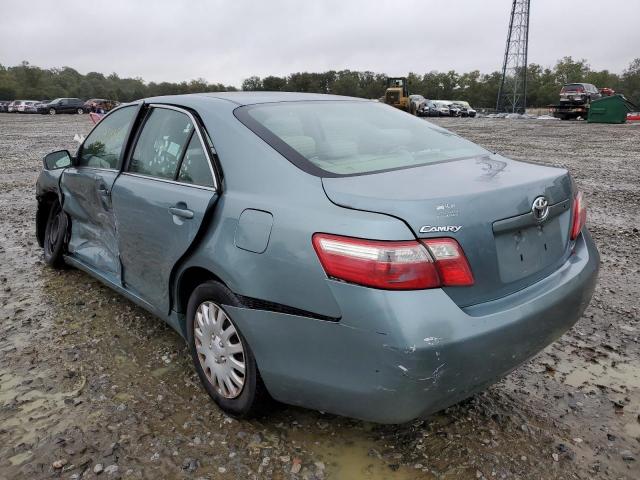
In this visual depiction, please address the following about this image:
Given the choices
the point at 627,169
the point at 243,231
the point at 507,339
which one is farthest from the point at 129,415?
the point at 627,169

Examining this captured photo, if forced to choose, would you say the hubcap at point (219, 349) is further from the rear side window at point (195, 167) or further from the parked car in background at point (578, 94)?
the parked car in background at point (578, 94)

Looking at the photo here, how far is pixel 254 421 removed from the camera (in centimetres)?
249

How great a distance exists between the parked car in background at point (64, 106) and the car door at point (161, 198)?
151 ft

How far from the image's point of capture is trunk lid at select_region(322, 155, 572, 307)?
1.89 m

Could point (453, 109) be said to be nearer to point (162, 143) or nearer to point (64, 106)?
point (64, 106)

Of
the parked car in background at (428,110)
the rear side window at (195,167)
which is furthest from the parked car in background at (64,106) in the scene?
the rear side window at (195,167)

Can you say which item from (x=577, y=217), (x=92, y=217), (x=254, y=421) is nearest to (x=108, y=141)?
(x=92, y=217)

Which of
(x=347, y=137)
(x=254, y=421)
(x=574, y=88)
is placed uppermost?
(x=574, y=88)

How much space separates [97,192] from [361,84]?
9966cm

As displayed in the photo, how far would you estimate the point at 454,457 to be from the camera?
2234 mm

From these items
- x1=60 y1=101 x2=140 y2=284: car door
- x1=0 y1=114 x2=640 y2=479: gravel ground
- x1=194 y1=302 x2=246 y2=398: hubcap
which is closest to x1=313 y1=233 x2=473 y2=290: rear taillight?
x1=194 y1=302 x2=246 y2=398: hubcap

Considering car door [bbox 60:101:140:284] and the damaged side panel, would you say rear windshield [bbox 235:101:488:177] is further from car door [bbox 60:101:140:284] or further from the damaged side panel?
the damaged side panel

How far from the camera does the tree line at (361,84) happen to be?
272ft

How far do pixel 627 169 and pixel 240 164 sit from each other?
1060 centimetres
